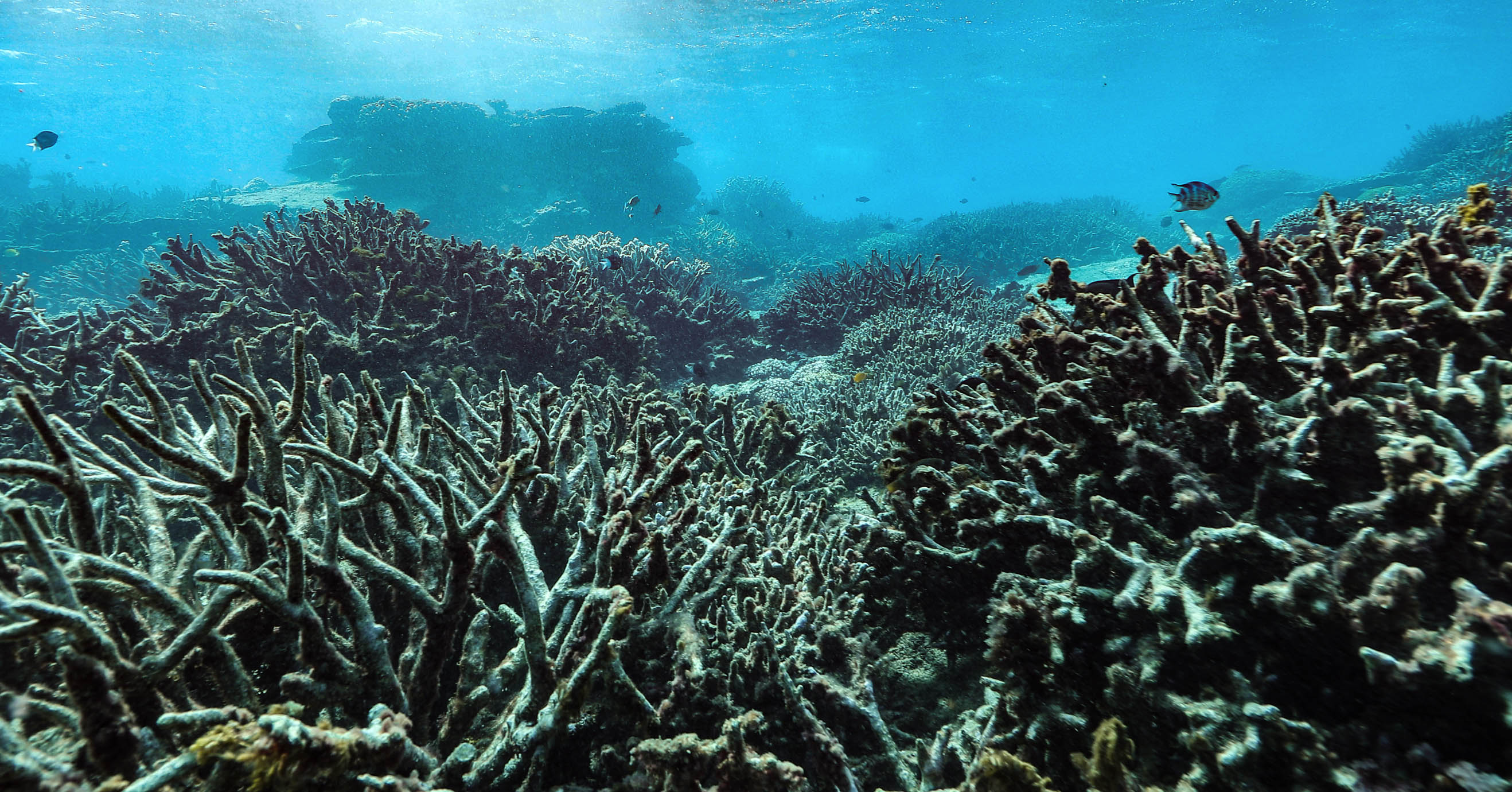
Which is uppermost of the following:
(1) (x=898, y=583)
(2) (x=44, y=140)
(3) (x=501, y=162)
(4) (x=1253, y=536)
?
(3) (x=501, y=162)

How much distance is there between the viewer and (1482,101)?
317 feet

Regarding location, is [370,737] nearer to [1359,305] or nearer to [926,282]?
[1359,305]

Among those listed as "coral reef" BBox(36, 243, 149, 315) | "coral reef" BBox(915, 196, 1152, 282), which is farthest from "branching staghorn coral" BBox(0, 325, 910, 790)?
"coral reef" BBox(36, 243, 149, 315)

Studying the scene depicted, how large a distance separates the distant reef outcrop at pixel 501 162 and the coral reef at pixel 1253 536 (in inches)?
836

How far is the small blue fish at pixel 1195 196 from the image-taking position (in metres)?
6.03

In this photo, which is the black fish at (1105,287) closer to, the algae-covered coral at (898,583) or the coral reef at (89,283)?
the algae-covered coral at (898,583)

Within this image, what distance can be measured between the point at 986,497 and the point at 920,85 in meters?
52.9

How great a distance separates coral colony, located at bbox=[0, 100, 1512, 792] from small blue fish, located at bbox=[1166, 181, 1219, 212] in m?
3.31

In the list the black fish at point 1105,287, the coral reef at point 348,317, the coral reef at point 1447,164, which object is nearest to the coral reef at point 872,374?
the black fish at point 1105,287

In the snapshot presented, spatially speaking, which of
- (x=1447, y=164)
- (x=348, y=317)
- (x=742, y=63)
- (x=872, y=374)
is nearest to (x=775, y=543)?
(x=872, y=374)

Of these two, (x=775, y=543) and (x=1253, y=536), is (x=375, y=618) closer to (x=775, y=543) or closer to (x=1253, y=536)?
(x=775, y=543)

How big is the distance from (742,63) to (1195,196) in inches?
1489

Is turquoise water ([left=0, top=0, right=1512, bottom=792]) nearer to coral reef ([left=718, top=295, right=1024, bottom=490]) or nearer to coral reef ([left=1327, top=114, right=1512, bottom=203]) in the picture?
coral reef ([left=718, top=295, right=1024, bottom=490])

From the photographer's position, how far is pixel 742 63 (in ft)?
124
